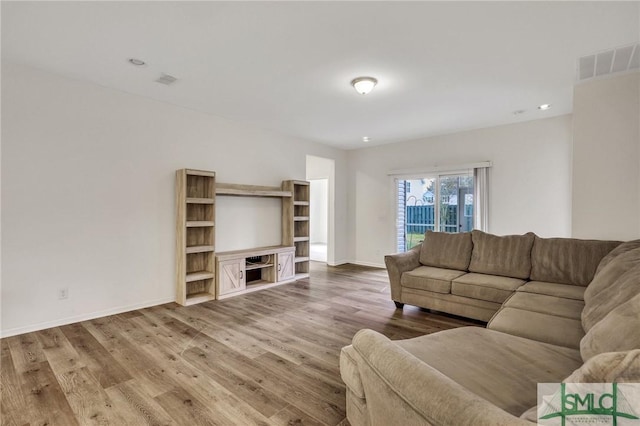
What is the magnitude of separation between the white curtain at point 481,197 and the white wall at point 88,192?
4258 mm

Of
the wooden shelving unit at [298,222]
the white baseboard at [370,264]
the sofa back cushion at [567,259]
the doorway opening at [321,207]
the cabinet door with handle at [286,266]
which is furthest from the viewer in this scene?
the doorway opening at [321,207]

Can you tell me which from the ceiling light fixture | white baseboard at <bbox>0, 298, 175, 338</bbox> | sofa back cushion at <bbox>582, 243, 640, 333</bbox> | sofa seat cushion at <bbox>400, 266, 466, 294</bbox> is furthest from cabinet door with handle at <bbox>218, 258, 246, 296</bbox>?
sofa back cushion at <bbox>582, 243, 640, 333</bbox>

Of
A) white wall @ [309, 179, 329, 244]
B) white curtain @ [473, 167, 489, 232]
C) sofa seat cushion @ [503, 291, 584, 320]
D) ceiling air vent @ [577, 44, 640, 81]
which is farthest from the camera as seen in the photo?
white wall @ [309, 179, 329, 244]

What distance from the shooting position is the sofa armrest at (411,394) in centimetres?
80

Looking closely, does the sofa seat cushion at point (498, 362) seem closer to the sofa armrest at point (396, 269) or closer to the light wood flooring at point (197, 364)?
the light wood flooring at point (197, 364)

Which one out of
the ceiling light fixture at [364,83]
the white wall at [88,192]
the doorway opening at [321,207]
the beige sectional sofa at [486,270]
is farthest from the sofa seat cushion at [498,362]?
the doorway opening at [321,207]

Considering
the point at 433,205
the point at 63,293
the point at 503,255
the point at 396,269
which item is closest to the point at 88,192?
the point at 63,293

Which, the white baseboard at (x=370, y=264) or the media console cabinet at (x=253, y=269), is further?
the white baseboard at (x=370, y=264)

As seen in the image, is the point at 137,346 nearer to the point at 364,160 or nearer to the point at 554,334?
the point at 554,334

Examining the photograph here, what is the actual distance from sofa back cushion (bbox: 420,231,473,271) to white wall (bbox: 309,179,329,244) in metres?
6.86

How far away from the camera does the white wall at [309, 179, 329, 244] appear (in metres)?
11.0

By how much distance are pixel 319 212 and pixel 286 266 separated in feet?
20.0

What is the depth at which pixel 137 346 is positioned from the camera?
2750 mm

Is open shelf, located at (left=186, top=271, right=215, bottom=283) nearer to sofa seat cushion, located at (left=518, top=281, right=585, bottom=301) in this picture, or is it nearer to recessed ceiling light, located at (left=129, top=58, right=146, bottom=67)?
recessed ceiling light, located at (left=129, top=58, right=146, bottom=67)
